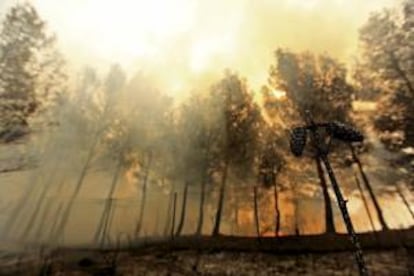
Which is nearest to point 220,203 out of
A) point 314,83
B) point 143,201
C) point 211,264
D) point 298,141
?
point 143,201

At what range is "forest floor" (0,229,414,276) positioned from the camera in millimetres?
19844

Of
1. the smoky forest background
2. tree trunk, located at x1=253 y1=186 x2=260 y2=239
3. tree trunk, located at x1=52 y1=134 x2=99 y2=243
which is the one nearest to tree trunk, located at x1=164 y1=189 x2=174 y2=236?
the smoky forest background

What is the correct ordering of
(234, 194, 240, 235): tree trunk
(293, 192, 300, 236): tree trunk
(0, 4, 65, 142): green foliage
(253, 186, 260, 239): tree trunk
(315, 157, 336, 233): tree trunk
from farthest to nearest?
(234, 194, 240, 235): tree trunk, (253, 186, 260, 239): tree trunk, (293, 192, 300, 236): tree trunk, (315, 157, 336, 233): tree trunk, (0, 4, 65, 142): green foliage

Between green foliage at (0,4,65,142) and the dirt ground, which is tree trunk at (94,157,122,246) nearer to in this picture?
the dirt ground

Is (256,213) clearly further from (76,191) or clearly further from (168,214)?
(76,191)

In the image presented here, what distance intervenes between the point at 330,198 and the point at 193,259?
8797 mm

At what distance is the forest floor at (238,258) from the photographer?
19.8 metres

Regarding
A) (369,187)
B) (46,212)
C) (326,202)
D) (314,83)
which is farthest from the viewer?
(314,83)

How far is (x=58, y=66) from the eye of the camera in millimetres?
22531

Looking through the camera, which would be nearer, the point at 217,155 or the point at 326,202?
the point at 326,202

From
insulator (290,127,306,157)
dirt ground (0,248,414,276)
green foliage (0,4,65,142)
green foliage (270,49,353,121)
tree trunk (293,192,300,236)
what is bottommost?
insulator (290,127,306,157)

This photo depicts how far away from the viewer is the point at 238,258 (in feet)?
68.6

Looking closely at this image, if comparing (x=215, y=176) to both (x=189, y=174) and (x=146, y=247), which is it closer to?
(x=189, y=174)

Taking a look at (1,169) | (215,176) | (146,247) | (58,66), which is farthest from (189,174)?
(1,169)
